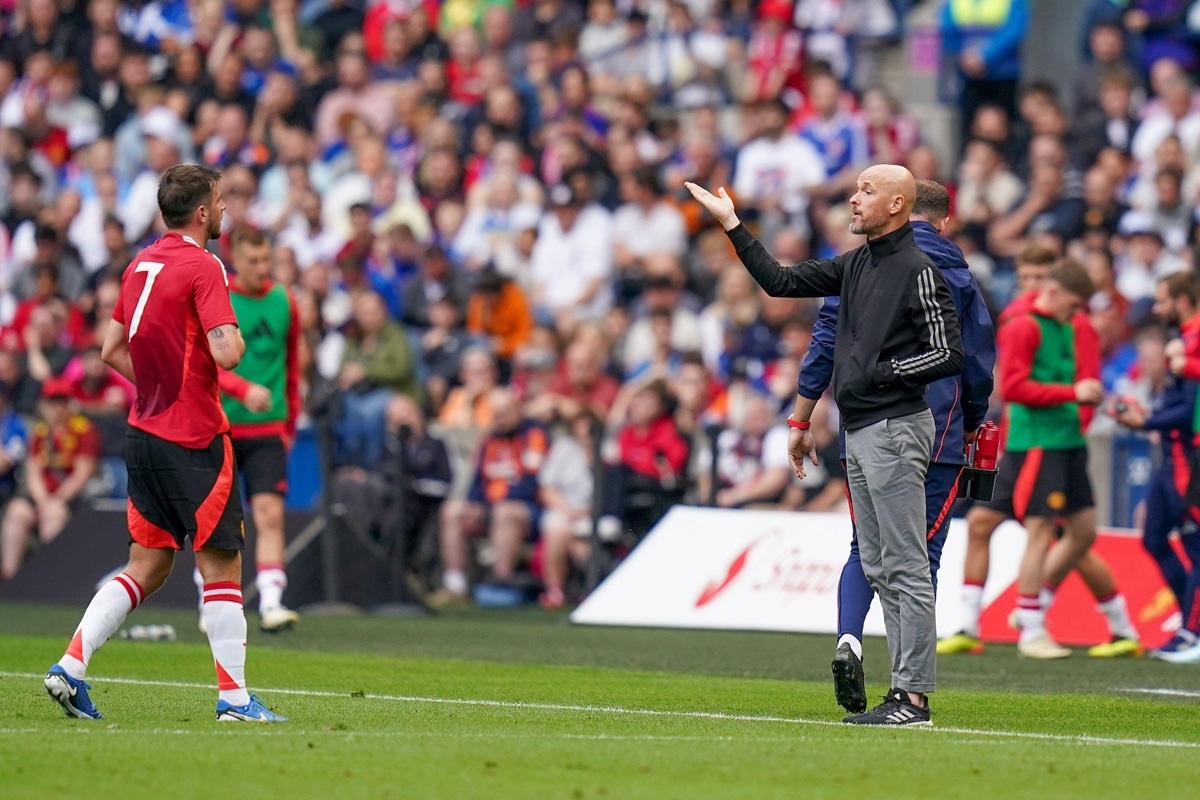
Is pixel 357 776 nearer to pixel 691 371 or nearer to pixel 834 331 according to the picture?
pixel 834 331

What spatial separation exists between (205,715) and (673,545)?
24.2 ft

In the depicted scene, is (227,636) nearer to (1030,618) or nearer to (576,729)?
(576,729)

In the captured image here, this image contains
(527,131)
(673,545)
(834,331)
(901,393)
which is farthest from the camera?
(527,131)

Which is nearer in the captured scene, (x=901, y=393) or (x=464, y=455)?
(x=901, y=393)

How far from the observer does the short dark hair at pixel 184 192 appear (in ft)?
26.9

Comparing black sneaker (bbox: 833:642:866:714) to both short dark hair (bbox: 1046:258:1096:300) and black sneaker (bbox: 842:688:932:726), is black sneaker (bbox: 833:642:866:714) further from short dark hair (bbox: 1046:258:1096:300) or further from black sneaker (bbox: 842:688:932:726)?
short dark hair (bbox: 1046:258:1096:300)

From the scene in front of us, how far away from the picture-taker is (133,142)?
2466 centimetres

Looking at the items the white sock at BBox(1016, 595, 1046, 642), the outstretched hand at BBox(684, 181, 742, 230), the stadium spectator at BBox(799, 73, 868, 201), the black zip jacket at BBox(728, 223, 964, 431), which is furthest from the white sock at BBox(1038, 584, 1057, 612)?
the stadium spectator at BBox(799, 73, 868, 201)

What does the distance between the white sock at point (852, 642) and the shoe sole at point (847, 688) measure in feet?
0.33

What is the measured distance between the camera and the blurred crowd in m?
17.7

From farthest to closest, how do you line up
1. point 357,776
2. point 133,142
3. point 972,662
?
point 133,142 < point 972,662 < point 357,776

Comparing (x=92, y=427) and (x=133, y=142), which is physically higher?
(x=133, y=142)

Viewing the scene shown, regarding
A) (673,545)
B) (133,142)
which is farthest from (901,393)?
(133,142)

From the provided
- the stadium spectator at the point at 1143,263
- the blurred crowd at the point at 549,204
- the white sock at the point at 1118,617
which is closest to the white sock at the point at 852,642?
the white sock at the point at 1118,617
